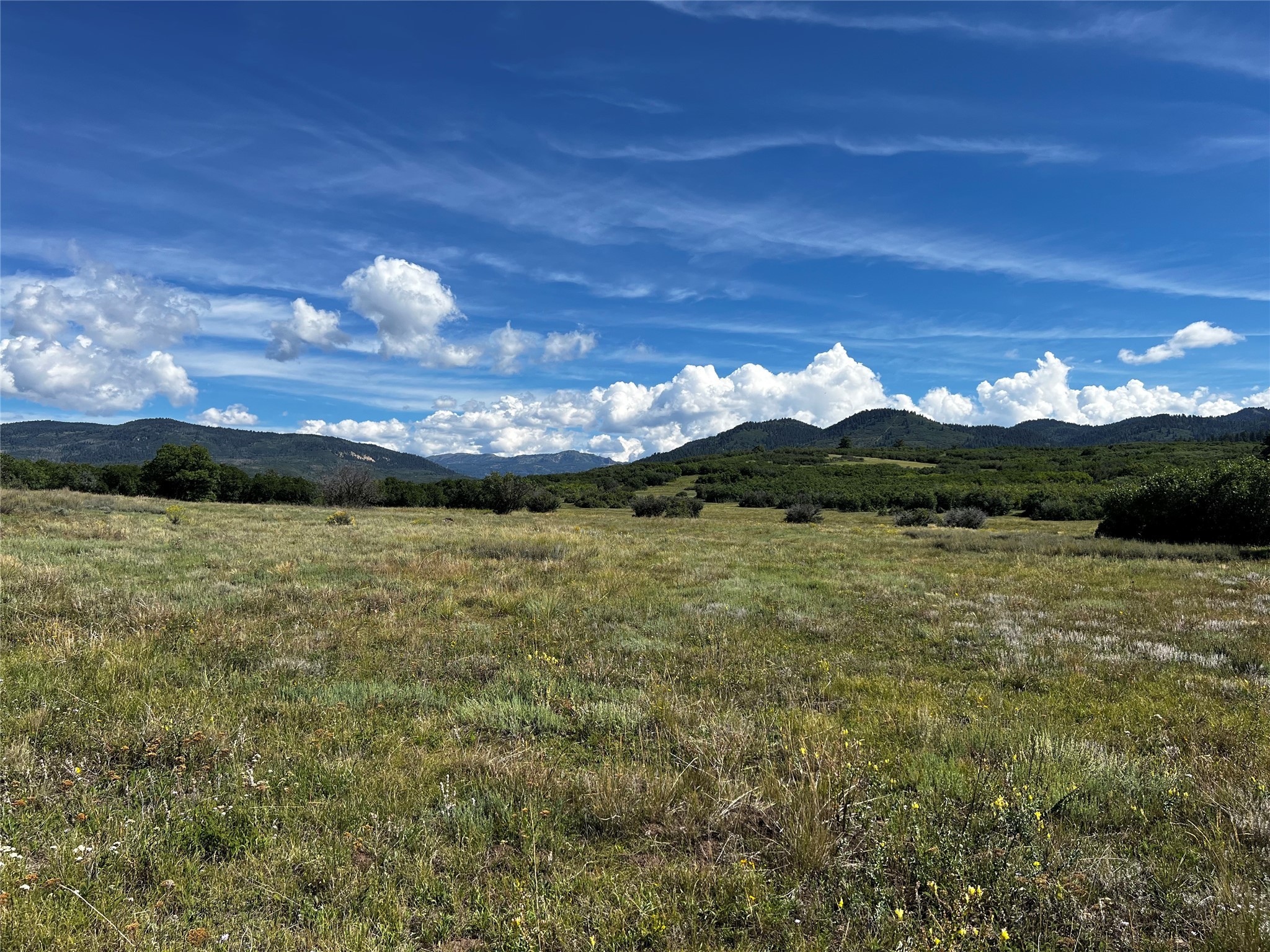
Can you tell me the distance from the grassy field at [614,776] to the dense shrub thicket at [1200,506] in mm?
20584

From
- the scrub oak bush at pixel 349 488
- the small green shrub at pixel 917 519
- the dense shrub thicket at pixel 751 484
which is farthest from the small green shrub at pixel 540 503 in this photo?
the small green shrub at pixel 917 519

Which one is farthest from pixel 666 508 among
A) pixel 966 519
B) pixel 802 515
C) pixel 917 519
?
pixel 966 519

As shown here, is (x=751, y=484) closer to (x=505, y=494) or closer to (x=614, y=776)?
(x=505, y=494)

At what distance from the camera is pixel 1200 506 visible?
1140 inches

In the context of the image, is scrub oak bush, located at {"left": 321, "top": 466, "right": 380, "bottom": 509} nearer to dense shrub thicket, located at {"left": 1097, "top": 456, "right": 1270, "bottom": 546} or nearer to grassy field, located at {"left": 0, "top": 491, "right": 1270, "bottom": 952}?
grassy field, located at {"left": 0, "top": 491, "right": 1270, "bottom": 952}

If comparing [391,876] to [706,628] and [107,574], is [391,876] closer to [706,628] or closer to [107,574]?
[706,628]

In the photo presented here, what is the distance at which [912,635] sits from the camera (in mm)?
11523

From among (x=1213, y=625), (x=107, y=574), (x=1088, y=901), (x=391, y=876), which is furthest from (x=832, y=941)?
(x=107, y=574)

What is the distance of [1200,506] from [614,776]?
37.6m

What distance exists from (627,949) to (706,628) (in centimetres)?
828

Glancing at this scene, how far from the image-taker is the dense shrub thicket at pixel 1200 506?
1051 inches

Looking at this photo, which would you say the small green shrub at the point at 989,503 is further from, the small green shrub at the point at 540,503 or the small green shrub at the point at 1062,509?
the small green shrub at the point at 540,503

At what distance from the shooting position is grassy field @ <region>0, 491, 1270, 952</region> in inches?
141

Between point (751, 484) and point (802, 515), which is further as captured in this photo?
point (751, 484)
